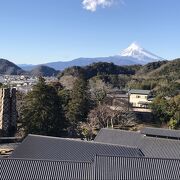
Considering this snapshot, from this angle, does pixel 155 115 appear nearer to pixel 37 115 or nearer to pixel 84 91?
pixel 84 91

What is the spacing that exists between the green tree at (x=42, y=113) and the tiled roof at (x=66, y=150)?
10.9 metres

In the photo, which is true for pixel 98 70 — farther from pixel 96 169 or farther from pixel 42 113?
pixel 96 169

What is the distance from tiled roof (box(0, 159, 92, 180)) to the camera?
17453 mm

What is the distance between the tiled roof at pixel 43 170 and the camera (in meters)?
17.5

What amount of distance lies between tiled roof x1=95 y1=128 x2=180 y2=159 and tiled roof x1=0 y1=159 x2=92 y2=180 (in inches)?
308

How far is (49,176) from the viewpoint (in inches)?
692

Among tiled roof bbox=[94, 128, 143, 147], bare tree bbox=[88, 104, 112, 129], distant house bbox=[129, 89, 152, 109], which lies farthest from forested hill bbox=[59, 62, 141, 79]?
tiled roof bbox=[94, 128, 143, 147]

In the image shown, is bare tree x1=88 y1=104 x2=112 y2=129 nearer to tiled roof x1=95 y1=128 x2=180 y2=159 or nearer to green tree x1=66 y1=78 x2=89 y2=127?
green tree x1=66 y1=78 x2=89 y2=127

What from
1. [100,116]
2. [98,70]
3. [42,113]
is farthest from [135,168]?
[98,70]

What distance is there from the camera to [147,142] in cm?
2570

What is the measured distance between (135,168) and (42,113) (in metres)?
17.1

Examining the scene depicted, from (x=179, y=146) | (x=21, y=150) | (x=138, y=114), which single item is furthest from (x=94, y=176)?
(x=138, y=114)

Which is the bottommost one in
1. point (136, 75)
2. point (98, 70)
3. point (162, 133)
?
point (162, 133)

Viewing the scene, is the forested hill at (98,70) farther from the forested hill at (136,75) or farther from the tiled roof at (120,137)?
the tiled roof at (120,137)
